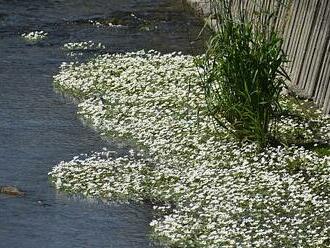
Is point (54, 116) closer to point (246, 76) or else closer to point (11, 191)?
point (11, 191)

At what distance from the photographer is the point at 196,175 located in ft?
38.2

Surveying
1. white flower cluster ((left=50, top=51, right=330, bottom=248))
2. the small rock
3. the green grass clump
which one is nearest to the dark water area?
the small rock

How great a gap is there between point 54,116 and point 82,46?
4274 millimetres

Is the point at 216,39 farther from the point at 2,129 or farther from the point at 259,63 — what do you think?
the point at 2,129

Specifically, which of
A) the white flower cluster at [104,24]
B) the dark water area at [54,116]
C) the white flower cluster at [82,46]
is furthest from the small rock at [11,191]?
the white flower cluster at [104,24]

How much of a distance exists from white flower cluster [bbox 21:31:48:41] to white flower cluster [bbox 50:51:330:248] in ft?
13.7

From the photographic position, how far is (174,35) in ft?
64.7

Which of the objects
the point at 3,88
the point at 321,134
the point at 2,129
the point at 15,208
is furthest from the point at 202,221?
the point at 3,88

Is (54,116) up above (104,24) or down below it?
above

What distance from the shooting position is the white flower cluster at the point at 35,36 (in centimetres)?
1952

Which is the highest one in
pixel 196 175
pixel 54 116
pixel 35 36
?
pixel 196 175

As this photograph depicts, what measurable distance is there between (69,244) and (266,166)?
Result: 8.43 ft

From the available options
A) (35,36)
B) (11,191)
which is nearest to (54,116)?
(11,191)

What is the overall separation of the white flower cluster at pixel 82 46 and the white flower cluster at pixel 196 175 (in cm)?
319
